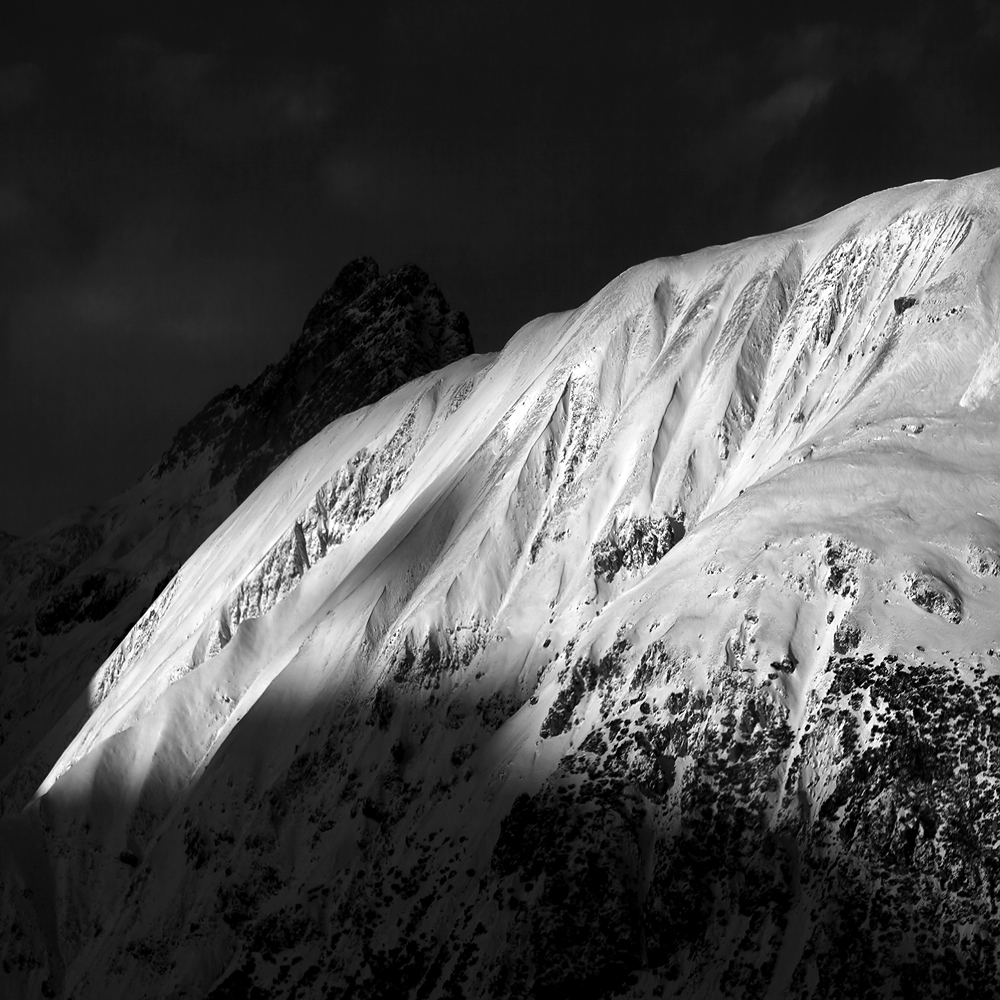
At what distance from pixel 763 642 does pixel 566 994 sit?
50.5ft

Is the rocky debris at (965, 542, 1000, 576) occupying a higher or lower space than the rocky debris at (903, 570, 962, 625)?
higher

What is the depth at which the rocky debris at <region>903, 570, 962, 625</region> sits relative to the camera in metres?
75.1

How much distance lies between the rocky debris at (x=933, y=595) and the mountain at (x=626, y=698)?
143mm

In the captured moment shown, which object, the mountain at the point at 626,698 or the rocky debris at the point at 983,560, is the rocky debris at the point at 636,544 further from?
the rocky debris at the point at 983,560

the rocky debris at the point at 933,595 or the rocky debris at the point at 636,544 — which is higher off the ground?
the rocky debris at the point at 636,544

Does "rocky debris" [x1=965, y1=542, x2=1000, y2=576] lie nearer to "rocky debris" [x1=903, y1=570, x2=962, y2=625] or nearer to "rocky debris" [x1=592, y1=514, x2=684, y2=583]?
"rocky debris" [x1=903, y1=570, x2=962, y2=625]

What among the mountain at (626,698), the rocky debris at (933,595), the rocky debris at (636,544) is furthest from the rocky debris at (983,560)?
the rocky debris at (636,544)

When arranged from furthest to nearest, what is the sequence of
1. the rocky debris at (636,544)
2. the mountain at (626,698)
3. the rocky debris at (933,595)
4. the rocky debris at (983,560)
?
the rocky debris at (636,544), the rocky debris at (983,560), the rocky debris at (933,595), the mountain at (626,698)

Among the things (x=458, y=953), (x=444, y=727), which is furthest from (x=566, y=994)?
(x=444, y=727)

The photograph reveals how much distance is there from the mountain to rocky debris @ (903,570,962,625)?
14 cm

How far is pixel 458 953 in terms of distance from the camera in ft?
253

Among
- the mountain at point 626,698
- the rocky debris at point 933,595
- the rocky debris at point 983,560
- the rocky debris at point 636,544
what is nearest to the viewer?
the mountain at point 626,698

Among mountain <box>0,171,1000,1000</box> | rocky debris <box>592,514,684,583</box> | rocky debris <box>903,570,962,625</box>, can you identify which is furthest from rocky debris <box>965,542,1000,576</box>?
rocky debris <box>592,514,684,583</box>

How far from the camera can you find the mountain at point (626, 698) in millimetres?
70750
